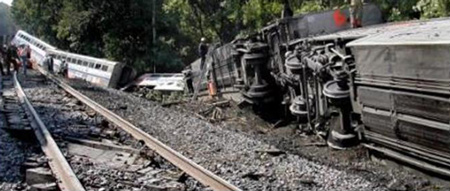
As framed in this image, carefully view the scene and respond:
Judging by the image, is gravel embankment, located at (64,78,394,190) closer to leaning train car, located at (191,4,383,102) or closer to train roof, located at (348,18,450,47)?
train roof, located at (348,18,450,47)

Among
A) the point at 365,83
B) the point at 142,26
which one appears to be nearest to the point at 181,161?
the point at 365,83

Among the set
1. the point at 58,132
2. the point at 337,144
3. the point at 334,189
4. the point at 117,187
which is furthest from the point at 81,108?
the point at 334,189

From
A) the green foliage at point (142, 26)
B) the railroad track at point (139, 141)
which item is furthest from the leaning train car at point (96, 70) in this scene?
the railroad track at point (139, 141)

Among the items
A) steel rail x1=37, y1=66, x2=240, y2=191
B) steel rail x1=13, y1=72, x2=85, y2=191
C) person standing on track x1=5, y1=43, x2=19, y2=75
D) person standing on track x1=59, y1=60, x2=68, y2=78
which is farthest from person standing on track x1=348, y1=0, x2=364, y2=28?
Result: person standing on track x1=59, y1=60, x2=68, y2=78

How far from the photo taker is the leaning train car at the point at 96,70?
2409cm

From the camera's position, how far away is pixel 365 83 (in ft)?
26.8

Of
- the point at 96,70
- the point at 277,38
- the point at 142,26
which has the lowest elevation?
the point at 96,70

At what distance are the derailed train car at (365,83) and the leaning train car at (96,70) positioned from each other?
11.8 meters

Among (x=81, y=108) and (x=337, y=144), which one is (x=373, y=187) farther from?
(x=81, y=108)

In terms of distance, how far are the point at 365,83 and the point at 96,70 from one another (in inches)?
765

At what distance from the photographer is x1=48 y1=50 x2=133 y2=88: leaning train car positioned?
24094 mm

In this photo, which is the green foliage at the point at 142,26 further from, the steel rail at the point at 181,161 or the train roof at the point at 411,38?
the train roof at the point at 411,38

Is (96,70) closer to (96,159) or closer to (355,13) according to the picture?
(355,13)

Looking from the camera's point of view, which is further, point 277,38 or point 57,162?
point 277,38
